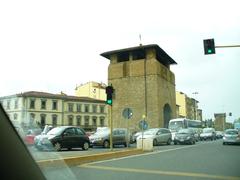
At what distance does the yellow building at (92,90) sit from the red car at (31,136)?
85.0 m

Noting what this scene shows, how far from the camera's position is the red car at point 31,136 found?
2519 millimetres

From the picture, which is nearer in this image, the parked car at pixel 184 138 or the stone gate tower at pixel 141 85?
the parked car at pixel 184 138

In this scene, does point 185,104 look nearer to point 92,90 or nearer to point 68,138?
point 92,90

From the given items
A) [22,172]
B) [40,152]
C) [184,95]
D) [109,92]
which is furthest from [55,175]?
[184,95]

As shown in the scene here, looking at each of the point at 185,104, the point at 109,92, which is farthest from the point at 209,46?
the point at 185,104

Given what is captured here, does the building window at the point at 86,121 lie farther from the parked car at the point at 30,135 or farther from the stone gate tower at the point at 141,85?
the parked car at the point at 30,135

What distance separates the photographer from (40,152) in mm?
2697

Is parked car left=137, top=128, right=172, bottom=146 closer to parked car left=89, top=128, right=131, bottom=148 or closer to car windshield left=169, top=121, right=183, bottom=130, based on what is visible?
parked car left=89, top=128, right=131, bottom=148

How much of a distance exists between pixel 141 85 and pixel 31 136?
62986 millimetres

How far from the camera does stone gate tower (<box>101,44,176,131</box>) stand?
208 feet

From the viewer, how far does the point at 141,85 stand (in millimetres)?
65500

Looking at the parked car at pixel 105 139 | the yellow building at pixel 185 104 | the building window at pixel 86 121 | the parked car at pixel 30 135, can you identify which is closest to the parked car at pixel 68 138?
the parked car at pixel 105 139

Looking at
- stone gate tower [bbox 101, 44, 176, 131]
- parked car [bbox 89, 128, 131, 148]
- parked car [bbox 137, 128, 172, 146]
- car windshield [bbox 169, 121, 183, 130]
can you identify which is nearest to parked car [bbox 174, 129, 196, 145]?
parked car [bbox 137, 128, 172, 146]

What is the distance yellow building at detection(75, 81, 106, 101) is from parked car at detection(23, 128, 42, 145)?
85.0m
